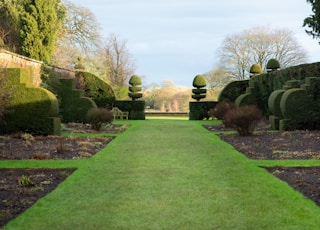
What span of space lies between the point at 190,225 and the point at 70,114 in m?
17.6

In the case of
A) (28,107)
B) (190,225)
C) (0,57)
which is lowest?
(190,225)

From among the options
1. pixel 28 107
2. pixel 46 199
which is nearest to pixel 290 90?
pixel 28 107

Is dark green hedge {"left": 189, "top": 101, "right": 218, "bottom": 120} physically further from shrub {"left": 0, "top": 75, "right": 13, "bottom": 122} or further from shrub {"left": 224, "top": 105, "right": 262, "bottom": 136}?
shrub {"left": 0, "top": 75, "right": 13, "bottom": 122}

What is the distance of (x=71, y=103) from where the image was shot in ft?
69.7

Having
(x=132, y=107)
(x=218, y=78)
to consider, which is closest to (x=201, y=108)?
(x=132, y=107)

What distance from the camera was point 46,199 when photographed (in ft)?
18.3

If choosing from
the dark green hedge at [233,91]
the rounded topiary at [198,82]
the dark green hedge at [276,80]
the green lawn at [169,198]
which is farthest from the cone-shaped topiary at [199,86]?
the green lawn at [169,198]

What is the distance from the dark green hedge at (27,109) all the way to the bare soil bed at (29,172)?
69cm

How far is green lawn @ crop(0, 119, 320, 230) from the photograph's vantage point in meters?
4.55

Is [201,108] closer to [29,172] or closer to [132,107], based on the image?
[132,107]

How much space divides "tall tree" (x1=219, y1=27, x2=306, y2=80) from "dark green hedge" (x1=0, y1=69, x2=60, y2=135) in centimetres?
3004

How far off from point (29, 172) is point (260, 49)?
1469 inches

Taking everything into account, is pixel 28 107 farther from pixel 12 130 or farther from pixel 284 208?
pixel 284 208

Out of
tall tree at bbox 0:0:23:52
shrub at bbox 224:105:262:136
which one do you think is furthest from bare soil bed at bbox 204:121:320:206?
tall tree at bbox 0:0:23:52
